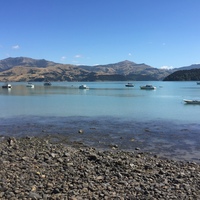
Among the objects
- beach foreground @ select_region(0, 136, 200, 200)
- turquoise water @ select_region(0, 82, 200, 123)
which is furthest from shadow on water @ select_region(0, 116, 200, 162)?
turquoise water @ select_region(0, 82, 200, 123)

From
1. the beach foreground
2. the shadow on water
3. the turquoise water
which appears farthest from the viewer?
the turquoise water

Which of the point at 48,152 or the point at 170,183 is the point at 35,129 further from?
the point at 170,183

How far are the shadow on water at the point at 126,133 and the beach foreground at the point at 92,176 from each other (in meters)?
3.29

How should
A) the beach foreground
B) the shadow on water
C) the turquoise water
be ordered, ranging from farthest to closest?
the turquoise water → the shadow on water → the beach foreground

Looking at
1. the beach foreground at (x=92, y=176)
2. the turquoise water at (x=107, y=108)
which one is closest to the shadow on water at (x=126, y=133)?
the beach foreground at (x=92, y=176)

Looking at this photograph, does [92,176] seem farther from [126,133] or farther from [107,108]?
[107,108]

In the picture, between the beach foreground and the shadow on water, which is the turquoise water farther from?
the beach foreground

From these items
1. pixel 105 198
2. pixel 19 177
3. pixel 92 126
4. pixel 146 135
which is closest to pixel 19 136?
pixel 92 126

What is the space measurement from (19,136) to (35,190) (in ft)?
56.9

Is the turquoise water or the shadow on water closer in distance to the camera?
the shadow on water

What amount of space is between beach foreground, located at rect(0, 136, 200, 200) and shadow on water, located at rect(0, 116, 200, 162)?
3.29m

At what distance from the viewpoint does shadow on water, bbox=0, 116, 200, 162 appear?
24.2 meters

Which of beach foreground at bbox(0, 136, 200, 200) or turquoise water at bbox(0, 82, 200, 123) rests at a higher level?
beach foreground at bbox(0, 136, 200, 200)

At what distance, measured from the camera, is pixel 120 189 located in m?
13.5
